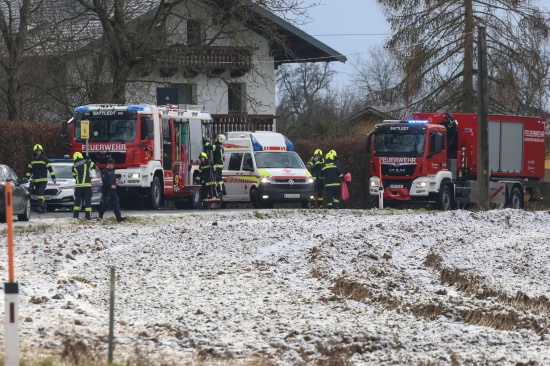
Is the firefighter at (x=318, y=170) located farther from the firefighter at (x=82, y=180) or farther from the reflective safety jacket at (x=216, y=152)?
the firefighter at (x=82, y=180)

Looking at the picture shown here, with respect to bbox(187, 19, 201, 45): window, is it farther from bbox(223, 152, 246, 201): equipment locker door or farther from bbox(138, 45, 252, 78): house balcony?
bbox(223, 152, 246, 201): equipment locker door

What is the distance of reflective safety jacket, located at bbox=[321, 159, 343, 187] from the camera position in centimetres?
3459

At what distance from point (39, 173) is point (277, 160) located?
879cm

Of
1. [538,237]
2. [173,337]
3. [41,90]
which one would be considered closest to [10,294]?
[173,337]

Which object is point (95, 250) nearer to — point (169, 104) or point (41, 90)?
point (169, 104)

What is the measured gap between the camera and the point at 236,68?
50.6m

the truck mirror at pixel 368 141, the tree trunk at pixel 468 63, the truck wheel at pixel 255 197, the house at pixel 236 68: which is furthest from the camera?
the tree trunk at pixel 468 63

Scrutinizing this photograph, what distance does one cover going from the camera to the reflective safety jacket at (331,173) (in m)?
34.6

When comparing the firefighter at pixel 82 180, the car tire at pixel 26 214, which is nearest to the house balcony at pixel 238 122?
the car tire at pixel 26 214

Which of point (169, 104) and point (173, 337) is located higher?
point (169, 104)

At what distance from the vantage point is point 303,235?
22.9 meters

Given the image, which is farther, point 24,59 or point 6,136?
point 24,59

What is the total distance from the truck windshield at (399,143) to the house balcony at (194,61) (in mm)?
5652

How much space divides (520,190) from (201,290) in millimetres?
28753
